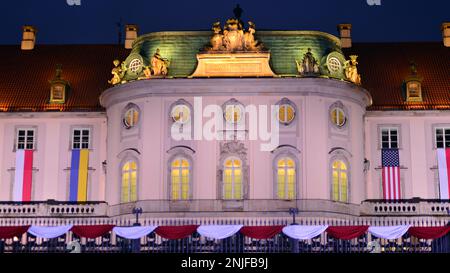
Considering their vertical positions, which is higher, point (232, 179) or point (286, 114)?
point (286, 114)

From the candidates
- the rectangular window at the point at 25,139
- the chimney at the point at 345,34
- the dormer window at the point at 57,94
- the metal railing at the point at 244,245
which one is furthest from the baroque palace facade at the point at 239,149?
the chimney at the point at 345,34

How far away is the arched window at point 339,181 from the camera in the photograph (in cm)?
6016

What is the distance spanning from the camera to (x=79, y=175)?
66.0 metres

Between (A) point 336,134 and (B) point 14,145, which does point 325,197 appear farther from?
(B) point 14,145

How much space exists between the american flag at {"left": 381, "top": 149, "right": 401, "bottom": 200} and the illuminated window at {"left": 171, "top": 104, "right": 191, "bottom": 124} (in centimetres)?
1341

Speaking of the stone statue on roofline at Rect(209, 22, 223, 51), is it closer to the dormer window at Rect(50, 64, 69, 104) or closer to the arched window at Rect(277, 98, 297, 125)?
the arched window at Rect(277, 98, 297, 125)

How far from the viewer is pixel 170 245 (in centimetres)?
4656

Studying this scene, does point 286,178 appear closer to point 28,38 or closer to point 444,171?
point 444,171

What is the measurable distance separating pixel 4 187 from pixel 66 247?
20.3m

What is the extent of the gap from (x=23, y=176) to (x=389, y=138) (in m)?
23.6

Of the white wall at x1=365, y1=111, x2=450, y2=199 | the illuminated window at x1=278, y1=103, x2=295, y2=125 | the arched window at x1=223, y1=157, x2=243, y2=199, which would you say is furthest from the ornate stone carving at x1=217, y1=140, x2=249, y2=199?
the white wall at x1=365, y1=111, x2=450, y2=199

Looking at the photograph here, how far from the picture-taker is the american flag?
6450 centimetres

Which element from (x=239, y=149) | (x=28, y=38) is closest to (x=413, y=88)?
(x=239, y=149)
